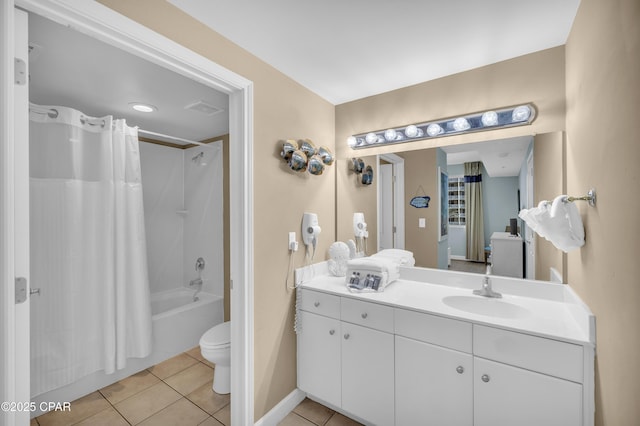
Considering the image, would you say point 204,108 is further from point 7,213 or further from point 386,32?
point 7,213

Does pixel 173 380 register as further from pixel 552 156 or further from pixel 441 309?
pixel 552 156

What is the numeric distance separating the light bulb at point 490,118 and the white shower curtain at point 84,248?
2855 millimetres

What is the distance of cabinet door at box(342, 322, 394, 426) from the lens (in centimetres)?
158

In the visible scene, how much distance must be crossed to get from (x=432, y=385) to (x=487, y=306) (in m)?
0.57

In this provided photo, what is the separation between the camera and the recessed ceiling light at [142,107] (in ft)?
7.82

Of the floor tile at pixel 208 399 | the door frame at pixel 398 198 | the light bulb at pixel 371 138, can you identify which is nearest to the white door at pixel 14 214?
the floor tile at pixel 208 399

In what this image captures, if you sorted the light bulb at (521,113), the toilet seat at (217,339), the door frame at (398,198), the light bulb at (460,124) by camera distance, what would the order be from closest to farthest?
the light bulb at (521,113) < the light bulb at (460,124) < the toilet seat at (217,339) < the door frame at (398,198)

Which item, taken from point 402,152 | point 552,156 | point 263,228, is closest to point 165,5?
point 263,228

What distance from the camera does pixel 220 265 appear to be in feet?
10.4

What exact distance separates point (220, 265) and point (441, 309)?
2483mm

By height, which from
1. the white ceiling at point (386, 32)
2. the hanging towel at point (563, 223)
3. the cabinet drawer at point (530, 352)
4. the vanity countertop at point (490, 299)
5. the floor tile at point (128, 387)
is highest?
the white ceiling at point (386, 32)

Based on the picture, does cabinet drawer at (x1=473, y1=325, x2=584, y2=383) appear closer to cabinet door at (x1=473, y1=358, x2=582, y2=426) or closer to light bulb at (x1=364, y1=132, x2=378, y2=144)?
cabinet door at (x1=473, y1=358, x2=582, y2=426)

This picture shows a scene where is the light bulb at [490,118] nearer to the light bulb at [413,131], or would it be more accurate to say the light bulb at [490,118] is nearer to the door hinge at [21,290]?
the light bulb at [413,131]

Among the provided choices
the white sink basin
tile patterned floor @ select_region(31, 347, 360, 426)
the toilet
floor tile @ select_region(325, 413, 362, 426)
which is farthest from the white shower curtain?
the white sink basin
